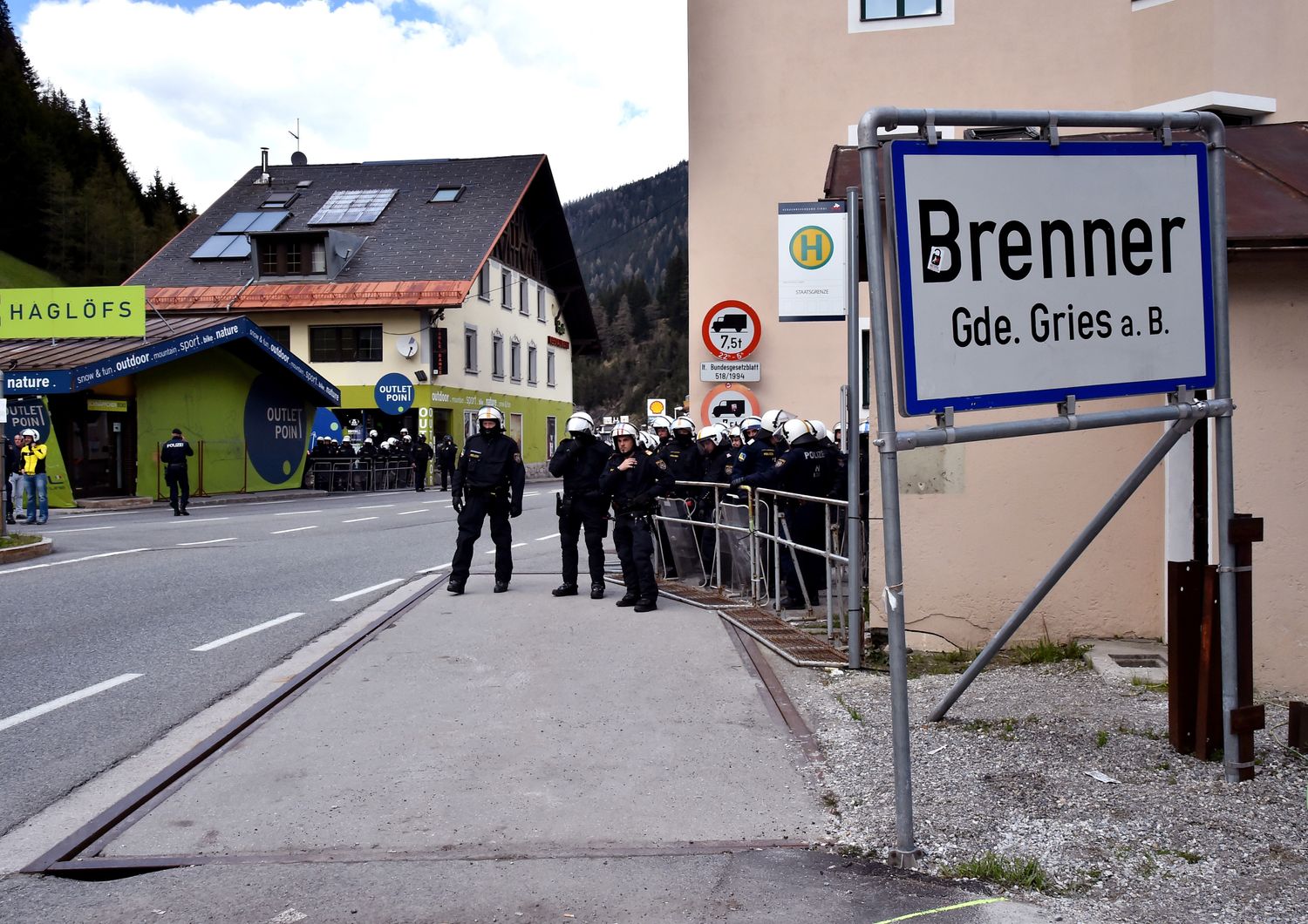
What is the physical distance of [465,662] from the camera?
300 inches

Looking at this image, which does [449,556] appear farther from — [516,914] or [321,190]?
[321,190]

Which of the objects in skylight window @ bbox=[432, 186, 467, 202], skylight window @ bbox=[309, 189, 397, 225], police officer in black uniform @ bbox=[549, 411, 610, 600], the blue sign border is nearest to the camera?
the blue sign border

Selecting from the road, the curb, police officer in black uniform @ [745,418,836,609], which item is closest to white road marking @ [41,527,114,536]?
the road

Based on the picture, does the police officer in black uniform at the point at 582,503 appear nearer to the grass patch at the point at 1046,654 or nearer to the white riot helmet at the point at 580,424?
the white riot helmet at the point at 580,424

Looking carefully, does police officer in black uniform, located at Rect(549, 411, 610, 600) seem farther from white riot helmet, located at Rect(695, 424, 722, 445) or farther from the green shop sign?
the green shop sign

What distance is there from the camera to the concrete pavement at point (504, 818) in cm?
370

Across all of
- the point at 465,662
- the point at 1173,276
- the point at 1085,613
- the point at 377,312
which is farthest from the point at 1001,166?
the point at 377,312

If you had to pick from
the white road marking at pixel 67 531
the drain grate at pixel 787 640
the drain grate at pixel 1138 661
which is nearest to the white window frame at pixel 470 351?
the white road marking at pixel 67 531

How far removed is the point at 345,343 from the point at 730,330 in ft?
97.1

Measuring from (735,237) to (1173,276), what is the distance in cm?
1213

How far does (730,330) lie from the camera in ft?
45.4

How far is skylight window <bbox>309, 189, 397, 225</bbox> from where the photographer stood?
4441cm

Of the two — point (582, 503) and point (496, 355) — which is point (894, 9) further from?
point (496, 355)

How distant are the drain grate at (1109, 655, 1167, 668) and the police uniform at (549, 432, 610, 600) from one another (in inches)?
203
